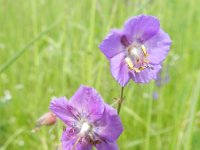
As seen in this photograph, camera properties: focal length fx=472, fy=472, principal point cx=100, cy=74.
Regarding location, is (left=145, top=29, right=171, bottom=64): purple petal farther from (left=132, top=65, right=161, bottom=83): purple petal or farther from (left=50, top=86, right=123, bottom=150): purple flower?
(left=50, top=86, right=123, bottom=150): purple flower

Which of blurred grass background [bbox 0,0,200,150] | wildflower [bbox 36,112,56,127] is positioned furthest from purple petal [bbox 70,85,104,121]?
blurred grass background [bbox 0,0,200,150]

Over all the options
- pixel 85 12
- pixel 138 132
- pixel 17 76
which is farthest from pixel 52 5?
pixel 138 132

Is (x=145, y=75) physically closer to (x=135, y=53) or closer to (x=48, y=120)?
(x=135, y=53)

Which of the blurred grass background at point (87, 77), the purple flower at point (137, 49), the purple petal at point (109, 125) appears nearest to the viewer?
the purple petal at point (109, 125)

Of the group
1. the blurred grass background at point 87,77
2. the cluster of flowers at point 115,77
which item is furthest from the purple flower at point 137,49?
the blurred grass background at point 87,77

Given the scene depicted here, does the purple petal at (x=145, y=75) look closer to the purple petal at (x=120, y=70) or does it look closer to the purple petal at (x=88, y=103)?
the purple petal at (x=120, y=70)

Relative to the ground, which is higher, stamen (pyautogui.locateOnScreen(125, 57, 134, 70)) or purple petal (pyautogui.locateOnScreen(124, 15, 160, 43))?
purple petal (pyautogui.locateOnScreen(124, 15, 160, 43))

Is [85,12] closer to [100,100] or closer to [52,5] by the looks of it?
[52,5]
